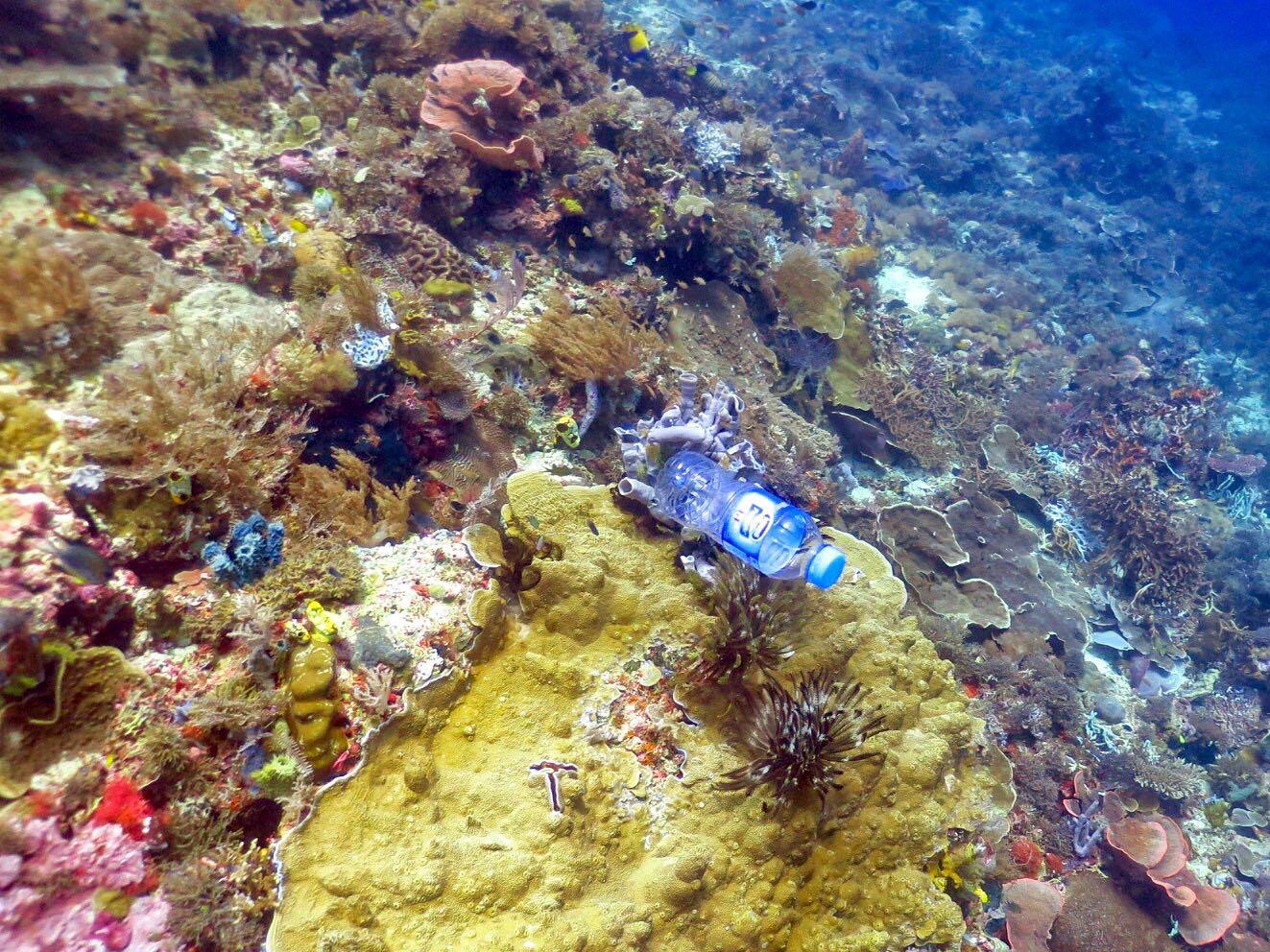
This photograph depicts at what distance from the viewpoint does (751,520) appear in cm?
369

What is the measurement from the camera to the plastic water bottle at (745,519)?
366 cm

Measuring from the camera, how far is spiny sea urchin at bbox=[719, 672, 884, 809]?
11.2ft

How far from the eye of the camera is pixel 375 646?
3.18 m

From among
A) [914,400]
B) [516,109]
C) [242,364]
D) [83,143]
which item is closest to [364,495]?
[242,364]


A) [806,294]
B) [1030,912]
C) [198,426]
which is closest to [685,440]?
[198,426]

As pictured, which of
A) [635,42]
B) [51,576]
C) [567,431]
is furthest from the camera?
[635,42]

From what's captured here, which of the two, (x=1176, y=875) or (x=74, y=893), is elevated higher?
(x=74, y=893)

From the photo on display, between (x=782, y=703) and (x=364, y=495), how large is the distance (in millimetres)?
2996

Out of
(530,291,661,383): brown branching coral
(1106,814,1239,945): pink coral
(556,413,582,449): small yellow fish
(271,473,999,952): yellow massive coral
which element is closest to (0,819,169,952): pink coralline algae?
(271,473,999,952): yellow massive coral

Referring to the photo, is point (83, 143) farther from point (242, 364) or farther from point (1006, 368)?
point (1006, 368)

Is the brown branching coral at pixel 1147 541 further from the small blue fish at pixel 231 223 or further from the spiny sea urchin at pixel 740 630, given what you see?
the small blue fish at pixel 231 223

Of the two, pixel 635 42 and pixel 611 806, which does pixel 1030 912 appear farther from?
pixel 635 42

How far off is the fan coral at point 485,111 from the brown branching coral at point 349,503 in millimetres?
3903

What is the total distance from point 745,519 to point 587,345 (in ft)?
6.82
